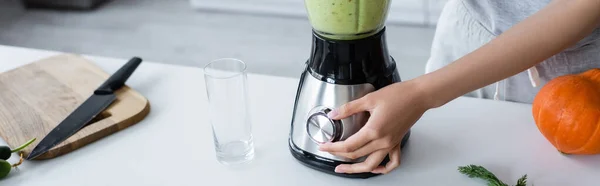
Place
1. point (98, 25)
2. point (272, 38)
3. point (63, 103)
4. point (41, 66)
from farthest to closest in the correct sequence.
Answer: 1. point (98, 25)
2. point (272, 38)
3. point (41, 66)
4. point (63, 103)

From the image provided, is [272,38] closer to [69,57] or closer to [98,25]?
[98,25]

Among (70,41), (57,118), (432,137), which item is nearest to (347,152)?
(432,137)

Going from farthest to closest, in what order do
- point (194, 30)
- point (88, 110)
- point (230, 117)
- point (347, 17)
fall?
point (194, 30), point (88, 110), point (230, 117), point (347, 17)

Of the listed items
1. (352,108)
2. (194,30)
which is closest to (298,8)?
(194,30)

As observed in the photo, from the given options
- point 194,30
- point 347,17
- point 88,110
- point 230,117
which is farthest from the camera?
point 194,30

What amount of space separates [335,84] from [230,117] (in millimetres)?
168

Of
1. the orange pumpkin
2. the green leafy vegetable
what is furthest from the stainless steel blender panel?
the orange pumpkin

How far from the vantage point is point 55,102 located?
106 centimetres

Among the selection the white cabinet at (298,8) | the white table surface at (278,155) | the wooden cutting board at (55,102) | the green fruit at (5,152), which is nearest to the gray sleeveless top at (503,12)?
the white table surface at (278,155)

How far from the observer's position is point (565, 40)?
0.86m

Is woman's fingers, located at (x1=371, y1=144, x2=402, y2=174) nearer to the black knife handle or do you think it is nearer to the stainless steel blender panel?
the stainless steel blender panel

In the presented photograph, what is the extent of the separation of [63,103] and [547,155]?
0.75 metres

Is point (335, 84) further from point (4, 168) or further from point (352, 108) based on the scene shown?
point (4, 168)

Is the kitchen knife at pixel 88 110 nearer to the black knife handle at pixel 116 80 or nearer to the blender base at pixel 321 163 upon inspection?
the black knife handle at pixel 116 80
